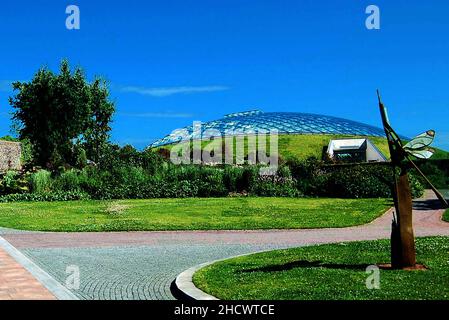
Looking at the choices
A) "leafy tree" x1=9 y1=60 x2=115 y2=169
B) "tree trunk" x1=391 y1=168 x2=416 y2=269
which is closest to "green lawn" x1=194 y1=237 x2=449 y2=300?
"tree trunk" x1=391 y1=168 x2=416 y2=269

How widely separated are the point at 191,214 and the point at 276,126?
48.6m

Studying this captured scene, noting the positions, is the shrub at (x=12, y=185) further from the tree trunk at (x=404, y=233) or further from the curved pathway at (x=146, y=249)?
the tree trunk at (x=404, y=233)

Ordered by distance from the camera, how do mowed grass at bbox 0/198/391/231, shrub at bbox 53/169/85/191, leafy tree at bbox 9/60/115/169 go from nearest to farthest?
1. mowed grass at bbox 0/198/391/231
2. shrub at bbox 53/169/85/191
3. leafy tree at bbox 9/60/115/169

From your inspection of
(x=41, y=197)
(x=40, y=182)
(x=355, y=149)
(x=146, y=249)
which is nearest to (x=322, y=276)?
(x=146, y=249)

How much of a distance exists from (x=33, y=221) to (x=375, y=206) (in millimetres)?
13551

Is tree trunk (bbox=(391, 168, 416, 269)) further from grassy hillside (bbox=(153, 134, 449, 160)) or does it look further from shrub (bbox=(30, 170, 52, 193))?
grassy hillside (bbox=(153, 134, 449, 160))

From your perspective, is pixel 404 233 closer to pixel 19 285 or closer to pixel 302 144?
pixel 19 285

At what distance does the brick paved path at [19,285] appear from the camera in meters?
8.02

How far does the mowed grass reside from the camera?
18172mm

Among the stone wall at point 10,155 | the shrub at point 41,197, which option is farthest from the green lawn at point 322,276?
the stone wall at point 10,155

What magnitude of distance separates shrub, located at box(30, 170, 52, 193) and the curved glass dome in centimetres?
3386

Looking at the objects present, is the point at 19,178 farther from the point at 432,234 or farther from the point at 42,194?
the point at 432,234

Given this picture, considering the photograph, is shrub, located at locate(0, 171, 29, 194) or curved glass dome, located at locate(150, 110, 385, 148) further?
curved glass dome, located at locate(150, 110, 385, 148)

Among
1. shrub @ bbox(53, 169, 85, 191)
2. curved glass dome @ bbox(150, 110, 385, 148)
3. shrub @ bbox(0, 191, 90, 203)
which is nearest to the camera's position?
shrub @ bbox(0, 191, 90, 203)
